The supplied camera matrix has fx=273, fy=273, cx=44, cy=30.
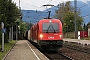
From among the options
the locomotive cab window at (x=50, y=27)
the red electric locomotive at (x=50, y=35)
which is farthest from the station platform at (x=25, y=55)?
the locomotive cab window at (x=50, y=27)

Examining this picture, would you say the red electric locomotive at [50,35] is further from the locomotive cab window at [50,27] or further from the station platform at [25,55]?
the station platform at [25,55]

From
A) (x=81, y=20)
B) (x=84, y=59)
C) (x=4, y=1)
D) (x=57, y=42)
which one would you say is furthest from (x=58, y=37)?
(x=81, y=20)

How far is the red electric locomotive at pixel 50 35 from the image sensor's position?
25156 mm

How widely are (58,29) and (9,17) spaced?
17.2 meters

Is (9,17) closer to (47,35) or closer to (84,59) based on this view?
(47,35)

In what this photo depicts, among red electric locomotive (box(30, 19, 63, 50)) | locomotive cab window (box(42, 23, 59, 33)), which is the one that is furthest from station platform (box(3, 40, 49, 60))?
locomotive cab window (box(42, 23, 59, 33))

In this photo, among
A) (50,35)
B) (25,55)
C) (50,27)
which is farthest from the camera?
(50,27)

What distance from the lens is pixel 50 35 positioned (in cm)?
2556

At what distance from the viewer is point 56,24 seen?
2630cm

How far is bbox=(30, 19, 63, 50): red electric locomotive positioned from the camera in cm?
2516

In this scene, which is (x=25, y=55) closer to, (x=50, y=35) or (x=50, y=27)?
(x=50, y=35)

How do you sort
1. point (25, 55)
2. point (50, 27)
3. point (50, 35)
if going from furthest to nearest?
point (50, 27), point (50, 35), point (25, 55)

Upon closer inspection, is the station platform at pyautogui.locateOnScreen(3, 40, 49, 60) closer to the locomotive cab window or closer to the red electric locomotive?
the red electric locomotive

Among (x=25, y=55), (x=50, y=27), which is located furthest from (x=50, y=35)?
(x=25, y=55)
